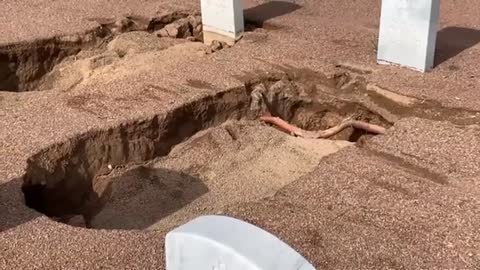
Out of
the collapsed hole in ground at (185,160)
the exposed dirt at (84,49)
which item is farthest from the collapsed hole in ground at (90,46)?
the collapsed hole in ground at (185,160)

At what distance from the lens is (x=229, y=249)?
8.46 feet

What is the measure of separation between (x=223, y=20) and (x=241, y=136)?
2.02m

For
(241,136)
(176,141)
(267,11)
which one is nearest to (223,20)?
(267,11)

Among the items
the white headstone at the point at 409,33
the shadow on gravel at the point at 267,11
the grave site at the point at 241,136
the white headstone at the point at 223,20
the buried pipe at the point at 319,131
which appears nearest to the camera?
the grave site at the point at 241,136

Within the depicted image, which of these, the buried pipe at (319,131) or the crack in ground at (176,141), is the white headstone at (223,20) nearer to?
the crack in ground at (176,141)

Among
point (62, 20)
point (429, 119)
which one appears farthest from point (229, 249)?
point (62, 20)

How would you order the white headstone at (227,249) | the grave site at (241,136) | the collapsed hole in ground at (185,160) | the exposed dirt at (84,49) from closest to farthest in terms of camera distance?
the white headstone at (227,249) → the grave site at (241,136) → the collapsed hole in ground at (185,160) → the exposed dirt at (84,49)

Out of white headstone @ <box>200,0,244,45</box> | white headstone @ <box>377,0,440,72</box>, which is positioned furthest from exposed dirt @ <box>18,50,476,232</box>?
white headstone @ <box>200,0,244,45</box>

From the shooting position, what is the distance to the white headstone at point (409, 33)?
6492 mm

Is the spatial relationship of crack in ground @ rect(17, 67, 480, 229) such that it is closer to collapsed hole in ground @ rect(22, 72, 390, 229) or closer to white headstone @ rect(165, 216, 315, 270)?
collapsed hole in ground @ rect(22, 72, 390, 229)

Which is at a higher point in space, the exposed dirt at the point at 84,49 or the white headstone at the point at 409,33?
the white headstone at the point at 409,33

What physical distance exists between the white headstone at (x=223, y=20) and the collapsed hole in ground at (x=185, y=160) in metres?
1.35

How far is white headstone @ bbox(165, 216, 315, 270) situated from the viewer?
254 cm

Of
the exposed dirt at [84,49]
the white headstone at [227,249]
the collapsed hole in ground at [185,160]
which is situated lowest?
the collapsed hole in ground at [185,160]
